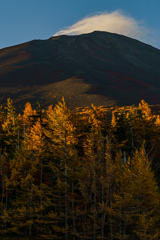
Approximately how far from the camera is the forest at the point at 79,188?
23.8 meters

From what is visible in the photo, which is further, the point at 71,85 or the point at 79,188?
the point at 71,85

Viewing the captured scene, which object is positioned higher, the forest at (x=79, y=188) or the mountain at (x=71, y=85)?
the mountain at (x=71, y=85)

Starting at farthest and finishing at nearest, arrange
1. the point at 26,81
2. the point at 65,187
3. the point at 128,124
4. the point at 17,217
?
A: the point at 26,81 < the point at 128,124 < the point at 17,217 < the point at 65,187

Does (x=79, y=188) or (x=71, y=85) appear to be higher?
(x=71, y=85)

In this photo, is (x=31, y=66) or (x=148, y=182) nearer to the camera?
(x=148, y=182)

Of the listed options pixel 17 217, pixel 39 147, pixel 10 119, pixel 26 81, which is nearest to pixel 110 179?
pixel 39 147

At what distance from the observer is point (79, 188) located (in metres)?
24.3

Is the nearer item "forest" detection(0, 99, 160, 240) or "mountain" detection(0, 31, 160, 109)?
"forest" detection(0, 99, 160, 240)

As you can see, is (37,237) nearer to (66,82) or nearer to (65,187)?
(65,187)

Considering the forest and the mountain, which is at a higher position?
the mountain

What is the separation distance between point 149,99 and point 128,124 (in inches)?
4188

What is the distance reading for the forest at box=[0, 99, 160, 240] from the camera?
78.2 feet

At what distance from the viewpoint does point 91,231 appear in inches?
986

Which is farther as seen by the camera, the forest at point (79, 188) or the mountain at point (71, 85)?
the mountain at point (71, 85)
